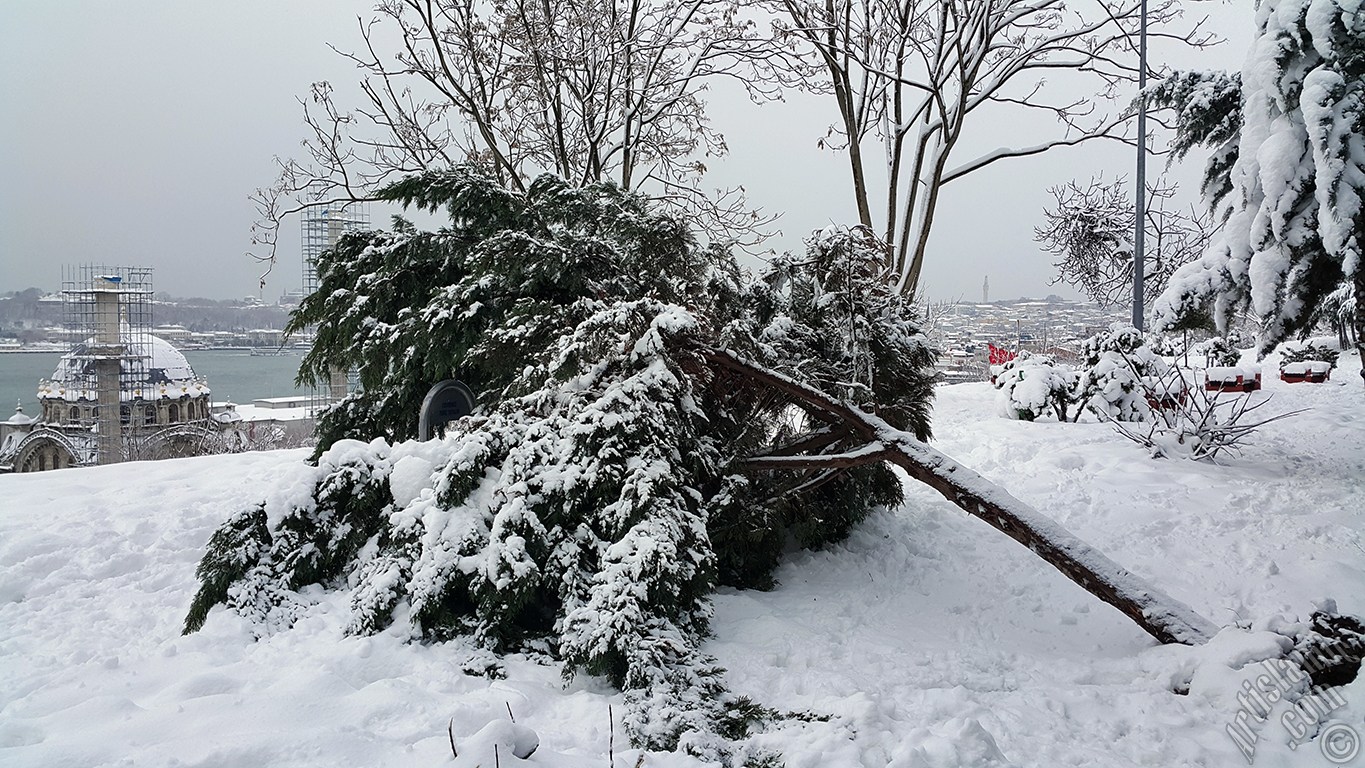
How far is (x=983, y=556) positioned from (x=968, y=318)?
29.6ft

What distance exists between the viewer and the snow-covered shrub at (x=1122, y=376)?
24.5 ft

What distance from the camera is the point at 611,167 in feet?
34.1

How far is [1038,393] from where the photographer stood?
8500 millimetres

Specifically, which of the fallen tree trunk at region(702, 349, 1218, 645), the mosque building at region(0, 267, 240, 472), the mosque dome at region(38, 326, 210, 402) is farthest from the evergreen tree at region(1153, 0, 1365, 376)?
the mosque dome at region(38, 326, 210, 402)

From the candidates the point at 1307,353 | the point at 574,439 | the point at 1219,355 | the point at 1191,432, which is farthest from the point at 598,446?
the point at 1307,353

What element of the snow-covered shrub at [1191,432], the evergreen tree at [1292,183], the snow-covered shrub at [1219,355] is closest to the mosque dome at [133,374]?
the snow-covered shrub at [1191,432]

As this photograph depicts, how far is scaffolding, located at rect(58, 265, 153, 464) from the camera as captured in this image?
71.6 ft

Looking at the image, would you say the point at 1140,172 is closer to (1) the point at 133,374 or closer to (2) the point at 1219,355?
(2) the point at 1219,355

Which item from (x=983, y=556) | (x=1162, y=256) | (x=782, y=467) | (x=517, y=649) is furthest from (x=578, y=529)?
(x=1162, y=256)

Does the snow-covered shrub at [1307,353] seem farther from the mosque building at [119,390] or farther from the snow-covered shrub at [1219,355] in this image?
the mosque building at [119,390]

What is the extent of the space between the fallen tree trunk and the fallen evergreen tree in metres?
0.01

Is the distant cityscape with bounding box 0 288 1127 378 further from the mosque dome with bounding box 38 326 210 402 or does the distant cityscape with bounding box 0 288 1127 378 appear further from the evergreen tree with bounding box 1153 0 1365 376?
the mosque dome with bounding box 38 326 210 402

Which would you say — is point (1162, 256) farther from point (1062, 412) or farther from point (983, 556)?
point (983, 556)

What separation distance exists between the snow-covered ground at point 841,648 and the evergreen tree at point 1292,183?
1.35m
